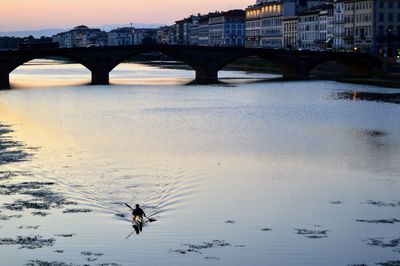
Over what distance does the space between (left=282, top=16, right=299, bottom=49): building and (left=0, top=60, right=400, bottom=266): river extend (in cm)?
8062

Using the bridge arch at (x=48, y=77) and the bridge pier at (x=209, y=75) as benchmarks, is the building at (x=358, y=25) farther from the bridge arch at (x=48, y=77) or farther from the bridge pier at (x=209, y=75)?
the bridge arch at (x=48, y=77)

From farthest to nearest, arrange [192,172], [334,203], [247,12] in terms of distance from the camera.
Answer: [247,12] < [192,172] < [334,203]

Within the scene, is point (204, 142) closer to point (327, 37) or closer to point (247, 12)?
point (327, 37)

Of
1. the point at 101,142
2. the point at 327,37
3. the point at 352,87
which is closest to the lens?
the point at 101,142

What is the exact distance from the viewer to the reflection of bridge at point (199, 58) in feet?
235

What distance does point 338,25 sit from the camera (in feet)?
340

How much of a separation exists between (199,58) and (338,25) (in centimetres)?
3148

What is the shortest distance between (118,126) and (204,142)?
738 centimetres

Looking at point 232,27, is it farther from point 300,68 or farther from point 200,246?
point 200,246

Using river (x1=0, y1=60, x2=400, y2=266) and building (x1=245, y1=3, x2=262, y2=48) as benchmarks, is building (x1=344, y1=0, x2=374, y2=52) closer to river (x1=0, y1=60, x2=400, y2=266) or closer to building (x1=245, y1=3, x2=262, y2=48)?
river (x1=0, y1=60, x2=400, y2=266)

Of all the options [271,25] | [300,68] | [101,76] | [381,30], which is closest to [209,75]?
[300,68]

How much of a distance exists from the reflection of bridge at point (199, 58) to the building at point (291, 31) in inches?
1739

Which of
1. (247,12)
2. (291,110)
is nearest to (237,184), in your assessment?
(291,110)

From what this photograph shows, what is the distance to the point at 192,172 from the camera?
2561cm
